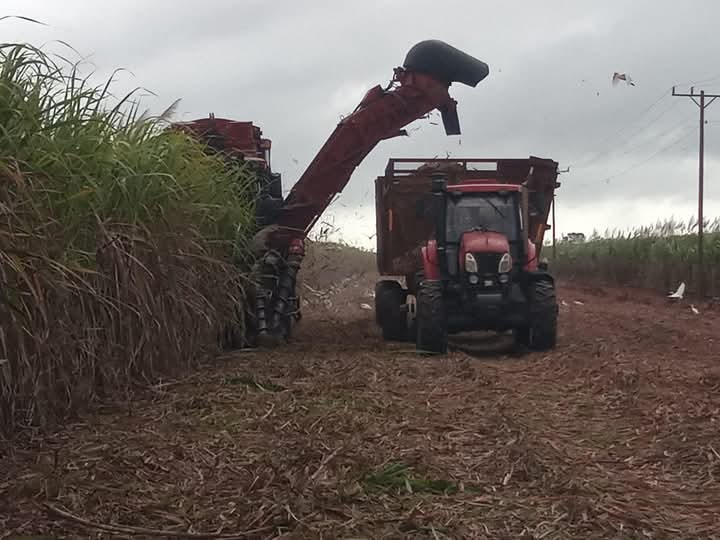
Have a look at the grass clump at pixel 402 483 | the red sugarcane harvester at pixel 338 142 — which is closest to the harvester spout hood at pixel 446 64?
the red sugarcane harvester at pixel 338 142

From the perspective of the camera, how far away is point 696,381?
7363mm

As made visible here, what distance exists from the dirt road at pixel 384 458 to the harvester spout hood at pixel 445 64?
3642mm

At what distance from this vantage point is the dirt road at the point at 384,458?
11.4 feet

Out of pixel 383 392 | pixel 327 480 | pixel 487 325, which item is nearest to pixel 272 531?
pixel 327 480

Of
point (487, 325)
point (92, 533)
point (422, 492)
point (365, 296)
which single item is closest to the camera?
point (92, 533)

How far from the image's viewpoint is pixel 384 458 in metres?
4.28

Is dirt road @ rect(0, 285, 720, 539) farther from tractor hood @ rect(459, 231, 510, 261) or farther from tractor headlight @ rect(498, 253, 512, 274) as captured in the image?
tractor hood @ rect(459, 231, 510, 261)

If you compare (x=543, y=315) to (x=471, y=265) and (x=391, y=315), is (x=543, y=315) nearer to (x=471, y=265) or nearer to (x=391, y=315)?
(x=471, y=265)

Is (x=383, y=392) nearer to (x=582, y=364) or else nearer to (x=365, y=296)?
(x=582, y=364)

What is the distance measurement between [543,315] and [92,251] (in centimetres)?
557

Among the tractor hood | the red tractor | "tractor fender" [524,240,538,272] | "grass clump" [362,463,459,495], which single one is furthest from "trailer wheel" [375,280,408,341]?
"grass clump" [362,463,459,495]

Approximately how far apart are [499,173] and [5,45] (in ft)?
26.9

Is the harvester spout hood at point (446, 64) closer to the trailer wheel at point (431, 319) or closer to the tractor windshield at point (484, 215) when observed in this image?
the tractor windshield at point (484, 215)

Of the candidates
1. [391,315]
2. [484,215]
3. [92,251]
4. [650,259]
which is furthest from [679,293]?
[92,251]
